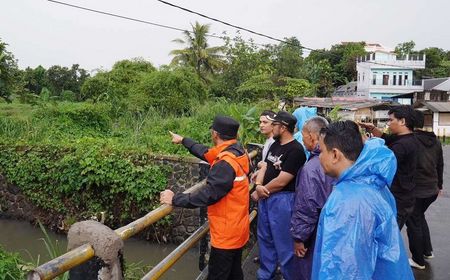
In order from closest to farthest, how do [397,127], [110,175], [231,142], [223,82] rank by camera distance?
[231,142] < [397,127] < [110,175] < [223,82]

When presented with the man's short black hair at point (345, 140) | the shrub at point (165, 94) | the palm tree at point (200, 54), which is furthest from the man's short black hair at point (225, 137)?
the palm tree at point (200, 54)

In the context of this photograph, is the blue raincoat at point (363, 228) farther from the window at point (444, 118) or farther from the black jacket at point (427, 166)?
the window at point (444, 118)

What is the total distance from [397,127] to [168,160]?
18.3 feet

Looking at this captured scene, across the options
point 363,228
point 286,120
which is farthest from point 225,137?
point 363,228

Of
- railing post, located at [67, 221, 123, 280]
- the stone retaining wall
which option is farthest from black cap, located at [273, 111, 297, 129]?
the stone retaining wall

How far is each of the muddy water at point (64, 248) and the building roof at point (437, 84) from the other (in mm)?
32591

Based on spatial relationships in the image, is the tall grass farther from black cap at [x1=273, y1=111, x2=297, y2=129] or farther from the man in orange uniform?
the man in orange uniform

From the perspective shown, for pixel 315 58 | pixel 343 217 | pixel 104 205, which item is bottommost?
pixel 104 205

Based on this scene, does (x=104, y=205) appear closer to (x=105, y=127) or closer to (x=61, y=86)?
(x=105, y=127)

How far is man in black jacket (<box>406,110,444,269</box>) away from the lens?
13.1ft

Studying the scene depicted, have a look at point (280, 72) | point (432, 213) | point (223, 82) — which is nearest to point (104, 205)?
point (432, 213)

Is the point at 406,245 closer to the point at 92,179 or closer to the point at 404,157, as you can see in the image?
the point at 404,157

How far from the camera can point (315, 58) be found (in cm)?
5178

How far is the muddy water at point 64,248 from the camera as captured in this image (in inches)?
289
